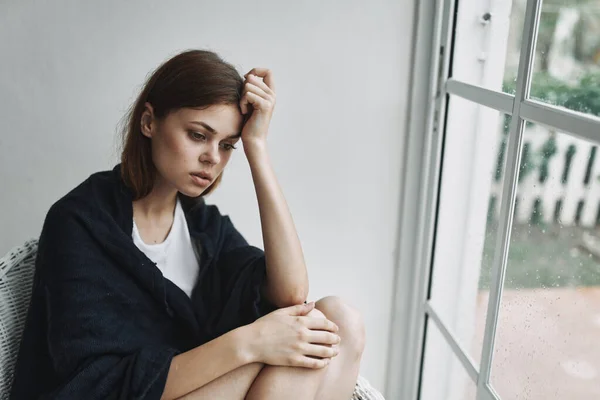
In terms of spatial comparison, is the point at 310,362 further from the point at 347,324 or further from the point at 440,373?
the point at 440,373

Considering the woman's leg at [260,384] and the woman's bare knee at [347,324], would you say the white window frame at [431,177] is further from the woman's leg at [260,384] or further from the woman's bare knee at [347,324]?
the woman's leg at [260,384]

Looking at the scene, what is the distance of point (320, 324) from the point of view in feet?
3.94

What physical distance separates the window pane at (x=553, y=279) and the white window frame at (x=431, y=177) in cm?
3

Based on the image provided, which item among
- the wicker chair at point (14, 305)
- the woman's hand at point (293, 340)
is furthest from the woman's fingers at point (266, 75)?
the wicker chair at point (14, 305)

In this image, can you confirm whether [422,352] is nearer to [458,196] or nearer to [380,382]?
[380,382]

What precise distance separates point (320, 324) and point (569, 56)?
626 millimetres

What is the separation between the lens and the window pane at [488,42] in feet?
4.29

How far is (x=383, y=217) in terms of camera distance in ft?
5.90

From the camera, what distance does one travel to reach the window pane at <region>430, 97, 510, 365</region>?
4.72 feet

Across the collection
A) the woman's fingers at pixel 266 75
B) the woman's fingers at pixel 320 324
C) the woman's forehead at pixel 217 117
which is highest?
the woman's fingers at pixel 266 75

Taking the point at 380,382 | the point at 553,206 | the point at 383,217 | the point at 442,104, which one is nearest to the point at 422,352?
the point at 380,382

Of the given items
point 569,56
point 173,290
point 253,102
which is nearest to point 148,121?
point 253,102

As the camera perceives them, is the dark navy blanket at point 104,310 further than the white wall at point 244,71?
No

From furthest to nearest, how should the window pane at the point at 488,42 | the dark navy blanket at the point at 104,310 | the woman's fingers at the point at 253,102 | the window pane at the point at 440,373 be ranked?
the window pane at the point at 440,373 → the window pane at the point at 488,42 → the woman's fingers at the point at 253,102 → the dark navy blanket at the point at 104,310
